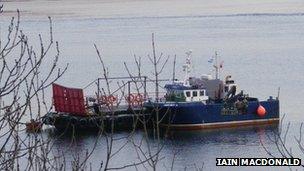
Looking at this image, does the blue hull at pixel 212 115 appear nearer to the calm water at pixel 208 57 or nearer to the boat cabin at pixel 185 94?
the boat cabin at pixel 185 94

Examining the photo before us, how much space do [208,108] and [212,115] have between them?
538 mm

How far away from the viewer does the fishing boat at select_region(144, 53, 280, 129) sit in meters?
37.8

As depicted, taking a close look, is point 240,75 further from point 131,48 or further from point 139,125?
point 131,48

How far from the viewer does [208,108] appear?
37875mm

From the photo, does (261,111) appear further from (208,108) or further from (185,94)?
(185,94)

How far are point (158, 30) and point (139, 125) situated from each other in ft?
232

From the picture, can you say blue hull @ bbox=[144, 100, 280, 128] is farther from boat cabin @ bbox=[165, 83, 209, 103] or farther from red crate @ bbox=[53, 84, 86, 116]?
red crate @ bbox=[53, 84, 86, 116]

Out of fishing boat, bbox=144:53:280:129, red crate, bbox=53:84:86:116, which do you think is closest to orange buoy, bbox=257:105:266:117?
fishing boat, bbox=144:53:280:129

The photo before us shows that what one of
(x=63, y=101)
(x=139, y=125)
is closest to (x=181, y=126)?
(x=139, y=125)

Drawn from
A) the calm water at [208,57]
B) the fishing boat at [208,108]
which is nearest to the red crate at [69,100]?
the calm water at [208,57]

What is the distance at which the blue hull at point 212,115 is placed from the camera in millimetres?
37625

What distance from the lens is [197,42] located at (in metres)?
85.9

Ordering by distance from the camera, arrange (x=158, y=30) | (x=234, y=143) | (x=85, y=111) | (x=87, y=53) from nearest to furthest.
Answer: (x=234, y=143)
(x=85, y=111)
(x=87, y=53)
(x=158, y=30)

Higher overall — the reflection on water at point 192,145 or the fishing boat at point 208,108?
the fishing boat at point 208,108
